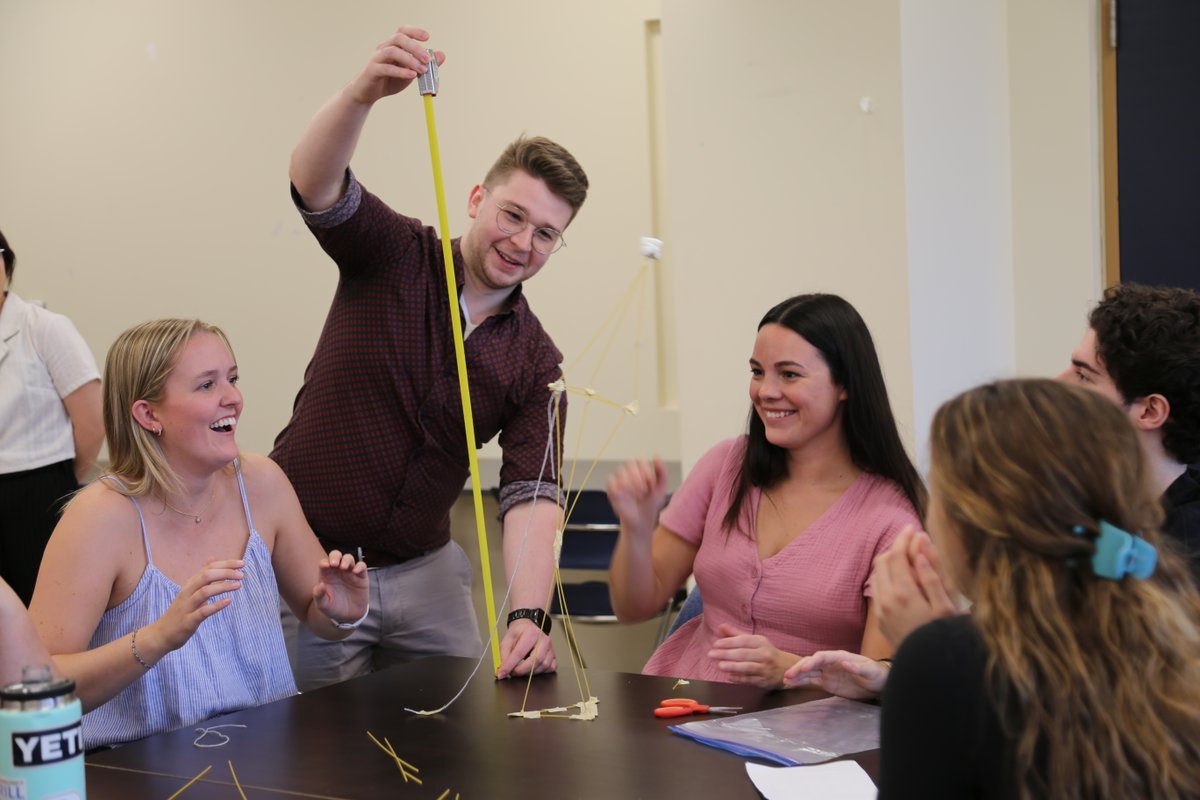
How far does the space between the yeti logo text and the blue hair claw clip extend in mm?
963

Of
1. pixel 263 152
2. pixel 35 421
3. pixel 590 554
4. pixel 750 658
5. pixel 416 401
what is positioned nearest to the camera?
pixel 750 658

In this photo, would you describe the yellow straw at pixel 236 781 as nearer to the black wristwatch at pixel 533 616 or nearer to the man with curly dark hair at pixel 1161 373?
the black wristwatch at pixel 533 616

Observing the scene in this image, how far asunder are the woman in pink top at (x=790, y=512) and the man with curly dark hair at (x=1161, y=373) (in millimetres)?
387

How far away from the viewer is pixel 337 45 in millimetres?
4113

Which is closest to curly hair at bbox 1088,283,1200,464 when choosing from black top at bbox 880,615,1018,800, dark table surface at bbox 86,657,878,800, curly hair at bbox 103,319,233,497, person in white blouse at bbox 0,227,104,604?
dark table surface at bbox 86,657,878,800

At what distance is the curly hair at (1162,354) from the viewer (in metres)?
2.00

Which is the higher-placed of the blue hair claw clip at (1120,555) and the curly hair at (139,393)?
the curly hair at (139,393)

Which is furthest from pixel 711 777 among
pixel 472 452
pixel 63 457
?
pixel 63 457

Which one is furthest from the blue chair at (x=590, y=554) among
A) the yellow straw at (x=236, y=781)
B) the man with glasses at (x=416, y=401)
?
the yellow straw at (x=236, y=781)

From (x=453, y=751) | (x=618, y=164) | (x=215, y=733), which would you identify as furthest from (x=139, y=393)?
(x=618, y=164)

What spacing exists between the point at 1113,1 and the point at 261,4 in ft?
8.99

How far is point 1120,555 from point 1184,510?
3.31 feet

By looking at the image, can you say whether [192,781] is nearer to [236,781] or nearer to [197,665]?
[236,781]

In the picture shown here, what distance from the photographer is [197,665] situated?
1.96 meters
